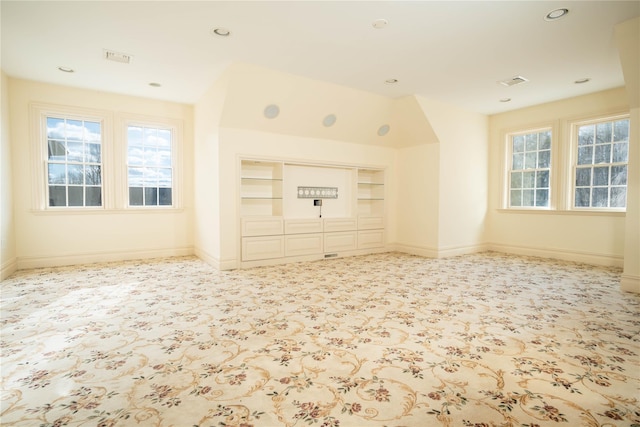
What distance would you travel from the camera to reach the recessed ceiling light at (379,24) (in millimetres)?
3434

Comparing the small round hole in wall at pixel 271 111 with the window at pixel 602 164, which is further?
the window at pixel 602 164

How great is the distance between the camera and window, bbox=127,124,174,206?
6.11 m

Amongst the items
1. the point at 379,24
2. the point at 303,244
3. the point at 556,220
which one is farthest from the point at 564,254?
the point at 379,24

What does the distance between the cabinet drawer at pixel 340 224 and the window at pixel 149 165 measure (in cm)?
331

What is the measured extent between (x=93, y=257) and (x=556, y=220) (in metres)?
9.06

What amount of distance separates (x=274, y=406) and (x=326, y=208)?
5.04m

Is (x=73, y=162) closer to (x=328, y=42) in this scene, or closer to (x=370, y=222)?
(x=328, y=42)

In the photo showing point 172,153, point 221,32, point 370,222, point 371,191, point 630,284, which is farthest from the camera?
point 371,191

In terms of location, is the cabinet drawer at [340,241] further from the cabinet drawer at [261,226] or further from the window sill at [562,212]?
the window sill at [562,212]

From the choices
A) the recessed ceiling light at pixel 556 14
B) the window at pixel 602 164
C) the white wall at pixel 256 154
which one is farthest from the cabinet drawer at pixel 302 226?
the window at pixel 602 164

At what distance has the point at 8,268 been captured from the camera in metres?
4.79

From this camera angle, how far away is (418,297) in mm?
3854

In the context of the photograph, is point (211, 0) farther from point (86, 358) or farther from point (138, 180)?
point (138, 180)

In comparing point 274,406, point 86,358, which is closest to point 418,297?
point 274,406
